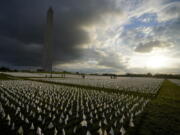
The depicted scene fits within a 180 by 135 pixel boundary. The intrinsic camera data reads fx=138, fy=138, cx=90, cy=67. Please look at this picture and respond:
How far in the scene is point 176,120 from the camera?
25.7 ft

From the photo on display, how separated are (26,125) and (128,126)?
15.5ft

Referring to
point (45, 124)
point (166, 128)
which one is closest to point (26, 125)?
point (45, 124)

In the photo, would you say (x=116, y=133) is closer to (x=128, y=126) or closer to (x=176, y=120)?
(x=128, y=126)

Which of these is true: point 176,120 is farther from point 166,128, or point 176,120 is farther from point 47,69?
point 47,69

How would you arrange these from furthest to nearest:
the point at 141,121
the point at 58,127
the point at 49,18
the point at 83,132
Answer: the point at 49,18 → the point at 141,121 → the point at 58,127 → the point at 83,132

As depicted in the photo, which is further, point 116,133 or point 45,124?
point 45,124

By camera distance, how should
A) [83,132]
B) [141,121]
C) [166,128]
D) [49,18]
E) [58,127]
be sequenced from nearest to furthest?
[83,132]
[58,127]
[166,128]
[141,121]
[49,18]

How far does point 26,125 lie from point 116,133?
396 centimetres

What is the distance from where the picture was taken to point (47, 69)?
3450 inches

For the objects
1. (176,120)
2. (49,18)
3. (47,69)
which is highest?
(49,18)

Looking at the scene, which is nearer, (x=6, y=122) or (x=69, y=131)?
(x=69, y=131)

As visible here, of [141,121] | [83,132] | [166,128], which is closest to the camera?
[83,132]

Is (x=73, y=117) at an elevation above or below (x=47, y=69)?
below

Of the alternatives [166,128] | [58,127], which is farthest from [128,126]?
[58,127]
